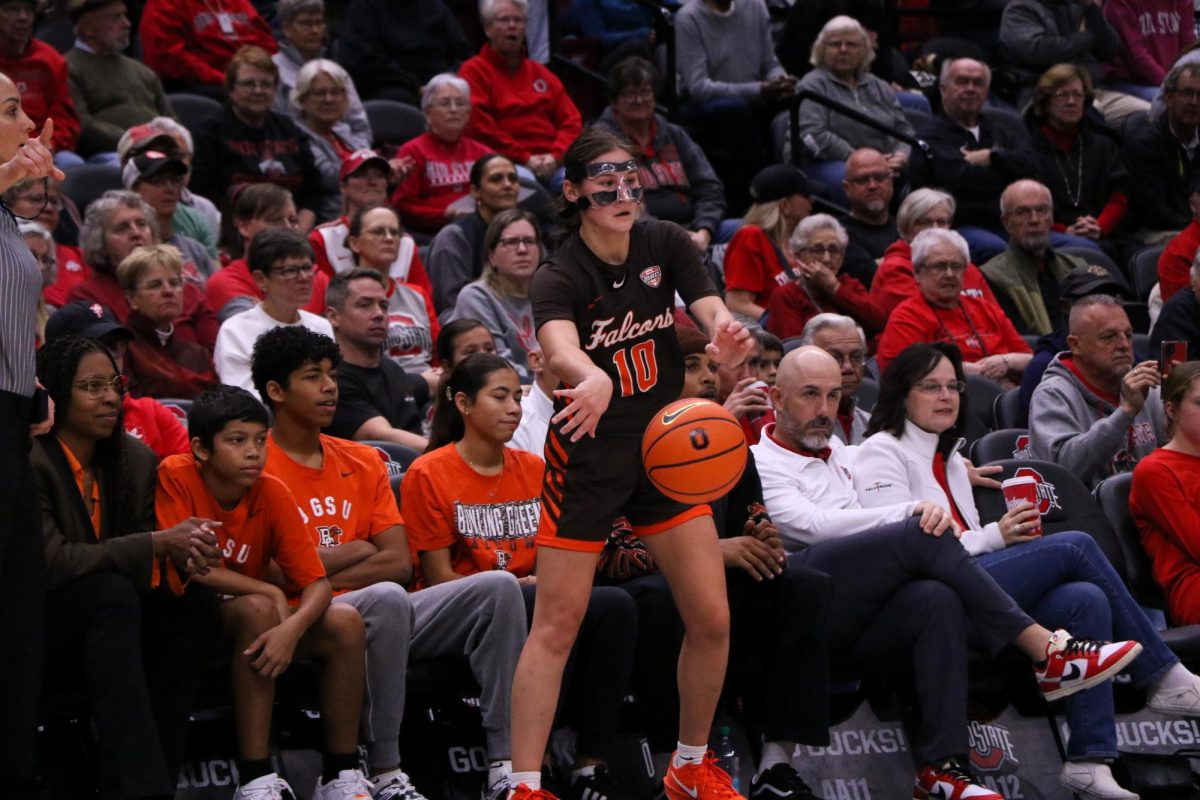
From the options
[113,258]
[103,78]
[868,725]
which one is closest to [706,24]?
[103,78]

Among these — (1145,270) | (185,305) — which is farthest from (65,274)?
(1145,270)

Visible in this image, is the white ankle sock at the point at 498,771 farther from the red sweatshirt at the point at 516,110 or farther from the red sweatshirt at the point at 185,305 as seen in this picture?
the red sweatshirt at the point at 516,110

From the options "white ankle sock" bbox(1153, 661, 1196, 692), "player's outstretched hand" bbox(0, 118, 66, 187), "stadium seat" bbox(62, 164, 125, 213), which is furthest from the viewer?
"stadium seat" bbox(62, 164, 125, 213)

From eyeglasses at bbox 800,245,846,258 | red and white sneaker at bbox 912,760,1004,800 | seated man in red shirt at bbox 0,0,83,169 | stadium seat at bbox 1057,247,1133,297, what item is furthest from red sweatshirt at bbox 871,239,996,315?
seated man in red shirt at bbox 0,0,83,169

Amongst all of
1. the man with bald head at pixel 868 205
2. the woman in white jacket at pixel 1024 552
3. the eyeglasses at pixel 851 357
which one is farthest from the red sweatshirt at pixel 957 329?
the woman in white jacket at pixel 1024 552

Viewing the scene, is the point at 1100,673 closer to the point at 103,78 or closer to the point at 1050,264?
the point at 1050,264

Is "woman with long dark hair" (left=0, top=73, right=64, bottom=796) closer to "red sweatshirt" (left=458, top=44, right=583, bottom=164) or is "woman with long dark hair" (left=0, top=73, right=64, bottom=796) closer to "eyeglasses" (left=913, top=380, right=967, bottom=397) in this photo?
"eyeglasses" (left=913, top=380, right=967, bottom=397)

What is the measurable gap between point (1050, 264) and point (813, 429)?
4195mm

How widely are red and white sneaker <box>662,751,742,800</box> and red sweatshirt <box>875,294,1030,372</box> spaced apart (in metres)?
3.37

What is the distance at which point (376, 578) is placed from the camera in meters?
5.33

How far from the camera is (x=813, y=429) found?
5.81 meters

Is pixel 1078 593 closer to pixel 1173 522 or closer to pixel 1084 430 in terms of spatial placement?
pixel 1173 522

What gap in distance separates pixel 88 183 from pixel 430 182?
79.9 inches

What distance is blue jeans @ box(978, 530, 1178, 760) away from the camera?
221 inches
